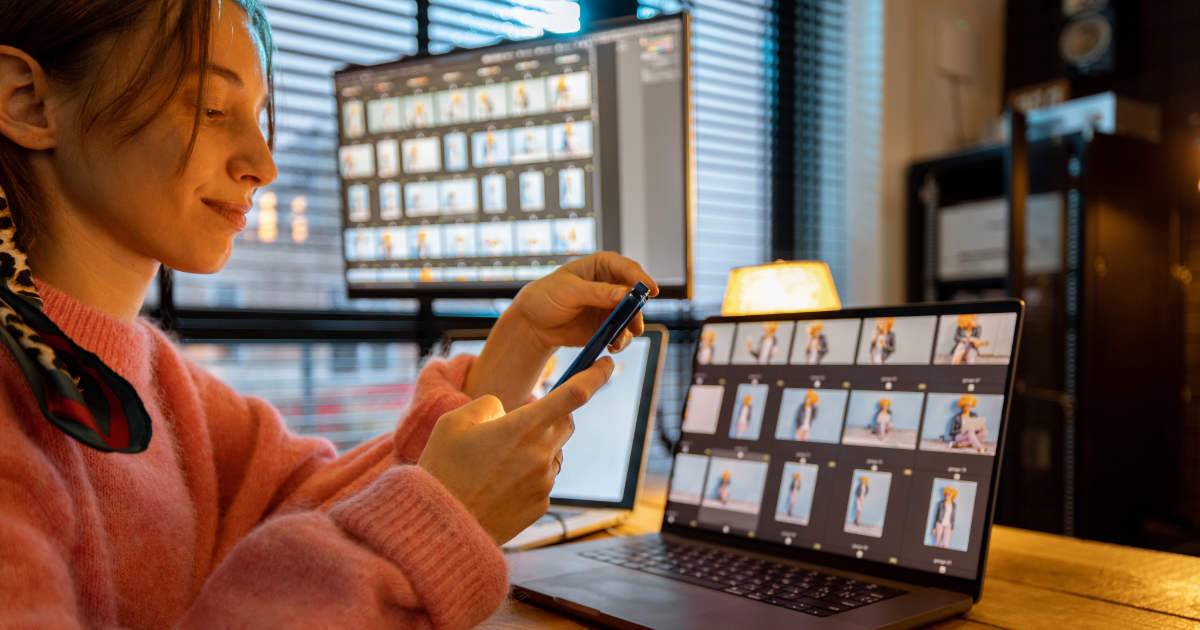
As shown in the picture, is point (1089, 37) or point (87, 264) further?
point (1089, 37)

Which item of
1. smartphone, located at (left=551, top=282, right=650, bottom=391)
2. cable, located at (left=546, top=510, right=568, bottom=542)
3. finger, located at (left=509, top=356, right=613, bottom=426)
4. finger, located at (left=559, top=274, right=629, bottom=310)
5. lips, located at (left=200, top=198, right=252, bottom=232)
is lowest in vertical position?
cable, located at (left=546, top=510, right=568, bottom=542)

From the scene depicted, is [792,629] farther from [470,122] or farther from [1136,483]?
[1136,483]

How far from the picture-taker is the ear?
1.86 feet

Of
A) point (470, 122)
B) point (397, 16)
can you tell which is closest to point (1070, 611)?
point (470, 122)

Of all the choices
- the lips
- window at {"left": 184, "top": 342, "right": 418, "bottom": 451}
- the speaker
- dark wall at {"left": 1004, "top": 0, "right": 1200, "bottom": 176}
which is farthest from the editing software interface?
the speaker

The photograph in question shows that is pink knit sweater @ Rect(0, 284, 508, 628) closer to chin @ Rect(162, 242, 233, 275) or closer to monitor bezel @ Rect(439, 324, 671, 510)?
chin @ Rect(162, 242, 233, 275)

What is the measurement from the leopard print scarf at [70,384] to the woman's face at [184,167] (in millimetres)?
131

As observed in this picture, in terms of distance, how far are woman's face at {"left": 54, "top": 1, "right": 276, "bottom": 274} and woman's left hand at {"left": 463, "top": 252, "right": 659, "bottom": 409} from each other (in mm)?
241

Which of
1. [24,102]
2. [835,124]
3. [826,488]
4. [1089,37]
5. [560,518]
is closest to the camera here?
[24,102]

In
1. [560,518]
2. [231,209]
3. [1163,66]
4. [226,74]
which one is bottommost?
[560,518]

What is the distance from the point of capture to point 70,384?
1.44 feet

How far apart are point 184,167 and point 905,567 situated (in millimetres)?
602

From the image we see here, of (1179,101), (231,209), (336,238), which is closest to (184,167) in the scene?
(231,209)

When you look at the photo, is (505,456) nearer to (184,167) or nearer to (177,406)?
(184,167)
